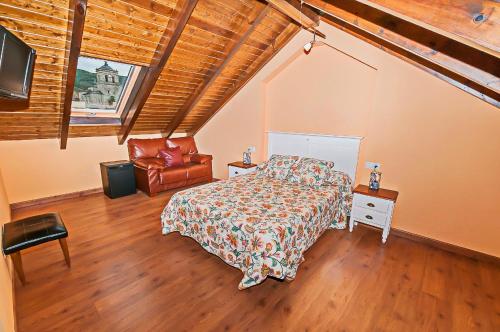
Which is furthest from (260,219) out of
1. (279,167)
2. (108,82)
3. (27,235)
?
(108,82)

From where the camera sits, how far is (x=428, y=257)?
2395mm

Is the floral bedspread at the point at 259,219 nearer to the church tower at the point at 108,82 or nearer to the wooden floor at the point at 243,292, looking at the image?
the wooden floor at the point at 243,292

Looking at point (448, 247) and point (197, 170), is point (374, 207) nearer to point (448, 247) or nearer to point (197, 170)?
point (448, 247)

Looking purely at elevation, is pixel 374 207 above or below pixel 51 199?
above

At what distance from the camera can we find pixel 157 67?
287cm

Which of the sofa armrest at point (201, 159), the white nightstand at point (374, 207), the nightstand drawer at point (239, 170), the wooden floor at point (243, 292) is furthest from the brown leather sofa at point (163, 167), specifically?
the white nightstand at point (374, 207)

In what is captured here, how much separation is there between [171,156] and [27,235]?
2599 millimetres

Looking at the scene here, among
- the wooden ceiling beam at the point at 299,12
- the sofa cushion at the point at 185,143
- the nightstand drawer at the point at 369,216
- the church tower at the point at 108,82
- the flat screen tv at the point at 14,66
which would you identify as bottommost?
the nightstand drawer at the point at 369,216

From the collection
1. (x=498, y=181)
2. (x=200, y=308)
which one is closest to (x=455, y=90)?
(x=498, y=181)

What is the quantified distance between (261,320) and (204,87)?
3247 mm

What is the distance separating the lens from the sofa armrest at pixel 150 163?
3902 millimetres

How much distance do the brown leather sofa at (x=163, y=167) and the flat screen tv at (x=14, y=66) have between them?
2279 mm

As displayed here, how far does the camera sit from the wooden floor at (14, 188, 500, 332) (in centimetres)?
162

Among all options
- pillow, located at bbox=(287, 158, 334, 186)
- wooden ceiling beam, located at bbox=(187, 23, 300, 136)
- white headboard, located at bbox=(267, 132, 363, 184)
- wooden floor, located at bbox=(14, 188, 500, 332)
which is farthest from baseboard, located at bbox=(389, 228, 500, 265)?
wooden ceiling beam, located at bbox=(187, 23, 300, 136)
